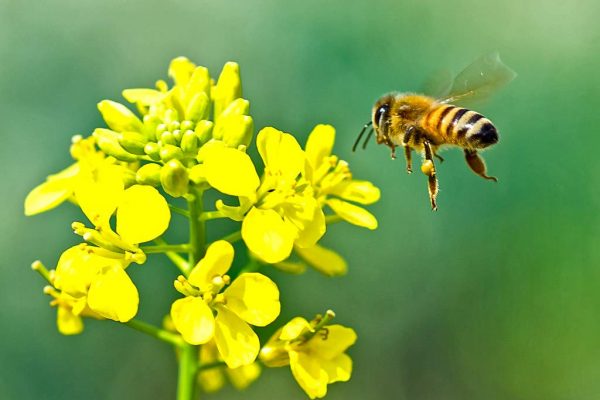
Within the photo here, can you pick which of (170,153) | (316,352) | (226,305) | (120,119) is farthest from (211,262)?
(120,119)

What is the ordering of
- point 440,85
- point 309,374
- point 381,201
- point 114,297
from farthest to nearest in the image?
1. point 381,201
2. point 440,85
3. point 309,374
4. point 114,297

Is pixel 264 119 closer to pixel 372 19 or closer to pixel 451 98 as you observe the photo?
pixel 372 19

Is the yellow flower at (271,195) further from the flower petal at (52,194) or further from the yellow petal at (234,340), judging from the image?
the flower petal at (52,194)

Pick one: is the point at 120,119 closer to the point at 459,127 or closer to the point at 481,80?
the point at 459,127

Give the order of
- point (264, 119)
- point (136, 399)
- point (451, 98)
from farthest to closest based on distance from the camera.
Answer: point (264, 119) < point (136, 399) < point (451, 98)

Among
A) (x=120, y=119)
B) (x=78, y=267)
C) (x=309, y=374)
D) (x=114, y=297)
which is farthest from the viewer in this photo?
(x=120, y=119)

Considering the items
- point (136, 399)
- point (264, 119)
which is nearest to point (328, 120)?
point (264, 119)
